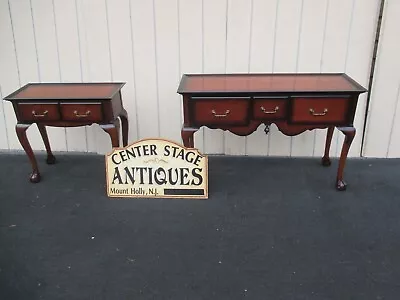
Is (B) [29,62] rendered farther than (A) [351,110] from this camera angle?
Yes

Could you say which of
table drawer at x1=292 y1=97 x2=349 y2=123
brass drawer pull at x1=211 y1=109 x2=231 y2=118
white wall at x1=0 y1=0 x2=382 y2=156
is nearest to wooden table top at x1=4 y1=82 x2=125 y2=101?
white wall at x1=0 y1=0 x2=382 y2=156

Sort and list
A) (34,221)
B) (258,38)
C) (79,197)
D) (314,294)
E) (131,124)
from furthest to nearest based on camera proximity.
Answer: (131,124) → (258,38) → (79,197) → (34,221) → (314,294)

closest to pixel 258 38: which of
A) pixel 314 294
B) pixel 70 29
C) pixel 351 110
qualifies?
pixel 351 110

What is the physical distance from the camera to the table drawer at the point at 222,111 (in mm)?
2240

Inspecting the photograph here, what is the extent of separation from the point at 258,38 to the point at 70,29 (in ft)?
3.71

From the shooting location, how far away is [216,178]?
8.60 feet

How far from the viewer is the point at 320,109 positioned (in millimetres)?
2250

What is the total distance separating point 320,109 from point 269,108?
10.2 inches

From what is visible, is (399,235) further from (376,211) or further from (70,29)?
(70,29)

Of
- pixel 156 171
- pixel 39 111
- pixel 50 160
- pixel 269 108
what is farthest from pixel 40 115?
pixel 269 108

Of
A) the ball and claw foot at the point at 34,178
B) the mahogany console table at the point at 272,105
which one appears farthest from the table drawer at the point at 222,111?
the ball and claw foot at the point at 34,178

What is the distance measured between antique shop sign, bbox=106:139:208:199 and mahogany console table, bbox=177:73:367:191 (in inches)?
4.7

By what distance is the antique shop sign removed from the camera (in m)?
2.32

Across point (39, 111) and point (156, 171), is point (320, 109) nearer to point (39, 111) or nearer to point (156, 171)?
point (156, 171)
